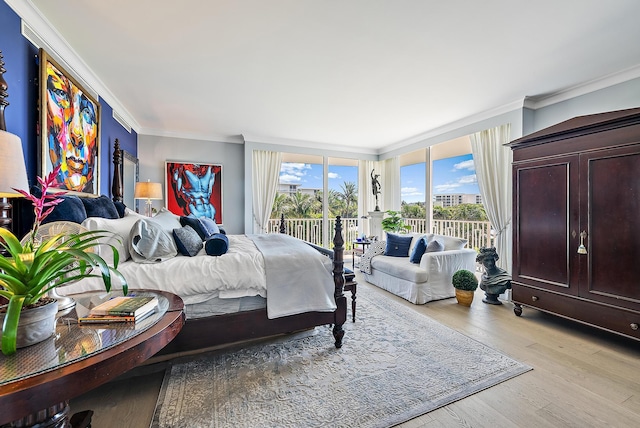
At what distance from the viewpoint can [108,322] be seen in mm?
1086

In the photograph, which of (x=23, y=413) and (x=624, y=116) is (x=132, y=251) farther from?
(x=624, y=116)

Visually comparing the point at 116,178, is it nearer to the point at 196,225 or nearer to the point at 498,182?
the point at 196,225

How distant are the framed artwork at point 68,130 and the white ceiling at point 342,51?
0.33m

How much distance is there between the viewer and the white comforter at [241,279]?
1839 millimetres

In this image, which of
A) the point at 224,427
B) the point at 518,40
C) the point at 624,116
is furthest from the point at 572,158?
the point at 224,427

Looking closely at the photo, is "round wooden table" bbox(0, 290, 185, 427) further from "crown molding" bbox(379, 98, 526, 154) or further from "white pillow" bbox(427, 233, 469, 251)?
"crown molding" bbox(379, 98, 526, 154)

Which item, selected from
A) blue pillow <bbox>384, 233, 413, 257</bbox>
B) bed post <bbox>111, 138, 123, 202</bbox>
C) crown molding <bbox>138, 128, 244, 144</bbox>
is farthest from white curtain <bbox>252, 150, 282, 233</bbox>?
blue pillow <bbox>384, 233, 413, 257</bbox>

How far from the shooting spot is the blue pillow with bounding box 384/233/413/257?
13.7 ft

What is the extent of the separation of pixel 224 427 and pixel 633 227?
10.6 feet

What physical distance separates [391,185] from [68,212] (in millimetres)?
5562

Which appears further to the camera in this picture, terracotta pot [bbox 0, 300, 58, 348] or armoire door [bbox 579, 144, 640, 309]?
armoire door [bbox 579, 144, 640, 309]

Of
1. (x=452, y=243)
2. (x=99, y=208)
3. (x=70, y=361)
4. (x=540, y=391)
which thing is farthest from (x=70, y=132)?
(x=452, y=243)

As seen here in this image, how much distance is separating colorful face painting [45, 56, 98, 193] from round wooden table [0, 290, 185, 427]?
1783 mm

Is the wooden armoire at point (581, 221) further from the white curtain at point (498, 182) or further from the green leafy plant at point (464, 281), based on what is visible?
the white curtain at point (498, 182)
